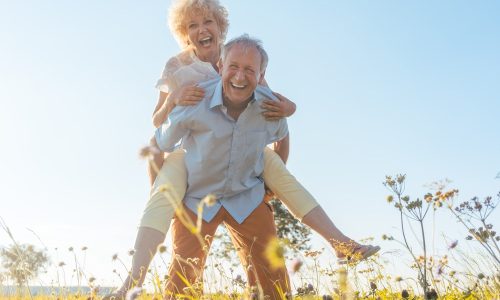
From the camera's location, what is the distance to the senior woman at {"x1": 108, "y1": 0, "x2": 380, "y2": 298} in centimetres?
447

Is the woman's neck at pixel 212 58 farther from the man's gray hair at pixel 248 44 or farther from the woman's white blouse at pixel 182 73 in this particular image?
the man's gray hair at pixel 248 44

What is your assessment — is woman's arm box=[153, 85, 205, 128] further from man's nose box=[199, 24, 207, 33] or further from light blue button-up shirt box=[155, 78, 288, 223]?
man's nose box=[199, 24, 207, 33]

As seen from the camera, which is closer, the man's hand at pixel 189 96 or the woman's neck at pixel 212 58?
the man's hand at pixel 189 96

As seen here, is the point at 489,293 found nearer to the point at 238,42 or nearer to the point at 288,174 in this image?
the point at 288,174

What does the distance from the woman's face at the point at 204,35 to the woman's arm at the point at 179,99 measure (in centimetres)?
89

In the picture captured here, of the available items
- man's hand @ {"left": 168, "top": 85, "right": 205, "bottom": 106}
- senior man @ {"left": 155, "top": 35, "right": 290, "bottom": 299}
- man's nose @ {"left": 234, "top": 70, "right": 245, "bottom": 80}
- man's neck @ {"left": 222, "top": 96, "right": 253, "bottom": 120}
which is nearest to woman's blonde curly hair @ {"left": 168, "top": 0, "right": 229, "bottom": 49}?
senior man @ {"left": 155, "top": 35, "right": 290, "bottom": 299}

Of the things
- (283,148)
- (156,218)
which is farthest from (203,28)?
(156,218)

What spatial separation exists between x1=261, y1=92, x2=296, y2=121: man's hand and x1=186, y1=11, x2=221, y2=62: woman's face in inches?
46.3

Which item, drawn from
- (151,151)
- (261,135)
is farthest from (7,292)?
(151,151)

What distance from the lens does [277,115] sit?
16.4ft

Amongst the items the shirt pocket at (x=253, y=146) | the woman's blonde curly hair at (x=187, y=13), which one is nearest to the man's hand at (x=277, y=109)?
the shirt pocket at (x=253, y=146)

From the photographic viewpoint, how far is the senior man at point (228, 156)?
485 cm

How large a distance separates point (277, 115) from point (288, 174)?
0.56m

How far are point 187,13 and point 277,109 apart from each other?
5.62 feet
